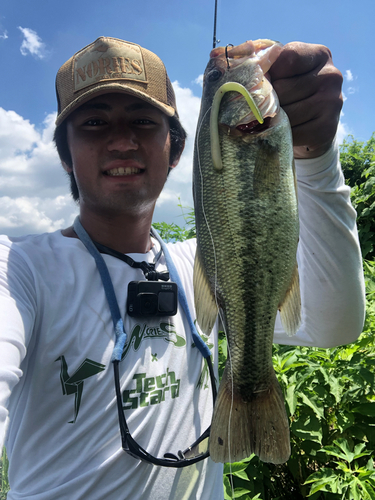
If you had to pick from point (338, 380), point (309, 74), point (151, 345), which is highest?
point (309, 74)

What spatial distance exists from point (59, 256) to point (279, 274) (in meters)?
1.09

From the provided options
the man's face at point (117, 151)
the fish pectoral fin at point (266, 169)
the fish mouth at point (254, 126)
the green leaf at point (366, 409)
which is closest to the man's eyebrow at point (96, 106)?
the man's face at point (117, 151)

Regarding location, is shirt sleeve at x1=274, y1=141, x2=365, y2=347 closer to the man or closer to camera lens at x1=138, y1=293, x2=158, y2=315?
the man

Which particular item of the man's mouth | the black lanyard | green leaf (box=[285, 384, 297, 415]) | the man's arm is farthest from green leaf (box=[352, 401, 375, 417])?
the man's mouth

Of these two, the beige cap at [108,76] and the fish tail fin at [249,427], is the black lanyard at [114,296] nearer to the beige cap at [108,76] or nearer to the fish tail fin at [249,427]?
the fish tail fin at [249,427]

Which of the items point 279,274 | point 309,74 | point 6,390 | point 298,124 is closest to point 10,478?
point 6,390

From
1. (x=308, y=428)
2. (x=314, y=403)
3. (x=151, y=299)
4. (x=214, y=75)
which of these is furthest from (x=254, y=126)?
(x=308, y=428)

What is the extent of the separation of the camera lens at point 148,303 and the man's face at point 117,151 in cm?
56

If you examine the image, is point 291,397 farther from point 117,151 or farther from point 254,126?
point 117,151

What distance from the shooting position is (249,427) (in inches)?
53.4

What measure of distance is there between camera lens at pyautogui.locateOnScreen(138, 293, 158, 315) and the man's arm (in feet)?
2.50

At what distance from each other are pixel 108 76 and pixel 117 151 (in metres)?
0.43

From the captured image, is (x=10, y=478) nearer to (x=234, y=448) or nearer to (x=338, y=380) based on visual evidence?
(x=234, y=448)

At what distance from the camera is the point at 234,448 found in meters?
1.30
